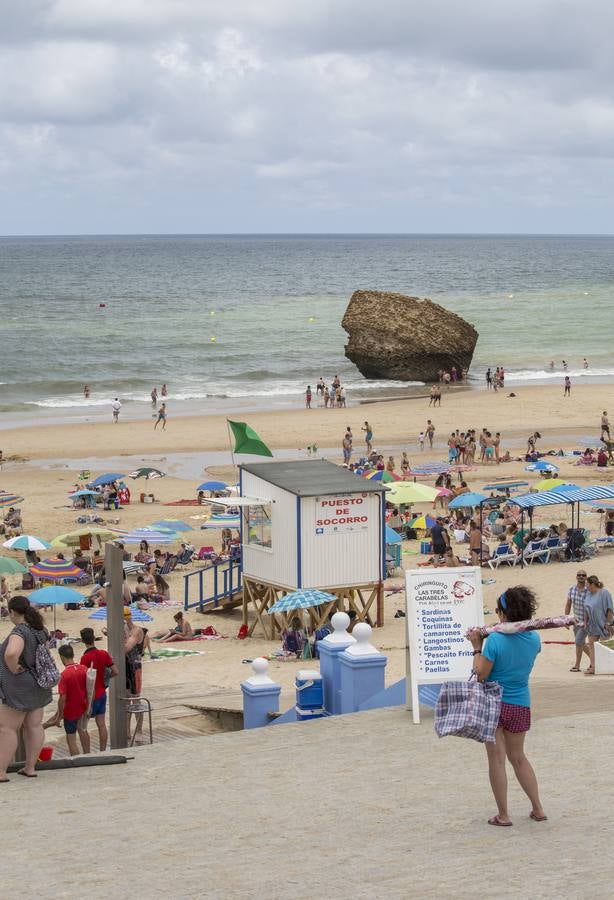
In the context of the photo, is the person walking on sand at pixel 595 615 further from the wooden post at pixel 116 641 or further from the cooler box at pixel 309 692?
the wooden post at pixel 116 641

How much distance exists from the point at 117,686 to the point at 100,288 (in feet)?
413

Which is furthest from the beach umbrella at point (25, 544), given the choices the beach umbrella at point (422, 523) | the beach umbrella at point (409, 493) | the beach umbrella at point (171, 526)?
the beach umbrella at point (422, 523)

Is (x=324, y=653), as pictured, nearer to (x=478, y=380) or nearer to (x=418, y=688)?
(x=418, y=688)

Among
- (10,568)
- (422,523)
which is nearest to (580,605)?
(10,568)

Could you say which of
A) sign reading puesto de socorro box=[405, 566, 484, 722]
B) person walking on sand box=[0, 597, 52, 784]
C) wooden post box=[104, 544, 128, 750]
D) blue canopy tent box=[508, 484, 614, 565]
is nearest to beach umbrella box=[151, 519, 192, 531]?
blue canopy tent box=[508, 484, 614, 565]

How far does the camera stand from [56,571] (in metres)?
21.2

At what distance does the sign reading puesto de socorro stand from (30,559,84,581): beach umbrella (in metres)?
12.5

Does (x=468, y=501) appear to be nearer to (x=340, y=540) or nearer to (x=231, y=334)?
(x=340, y=540)

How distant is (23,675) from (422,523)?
1748cm

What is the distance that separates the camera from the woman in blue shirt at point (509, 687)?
6867mm

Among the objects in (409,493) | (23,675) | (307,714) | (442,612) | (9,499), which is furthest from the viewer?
(9,499)

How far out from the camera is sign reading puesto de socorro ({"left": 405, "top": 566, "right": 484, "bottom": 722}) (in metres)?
9.48

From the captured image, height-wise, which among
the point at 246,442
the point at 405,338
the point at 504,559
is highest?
the point at 405,338

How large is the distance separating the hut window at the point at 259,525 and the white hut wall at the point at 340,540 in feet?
2.75
